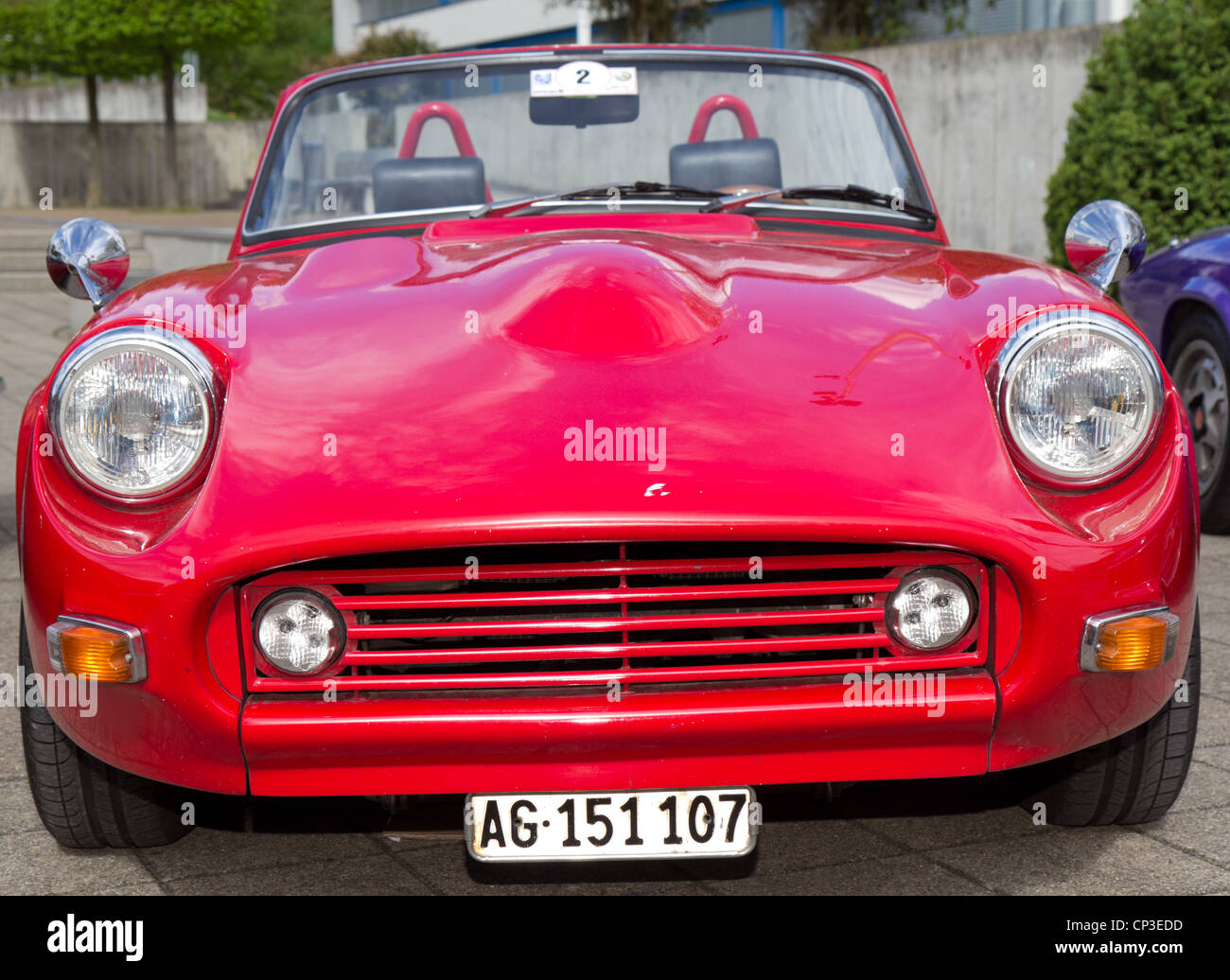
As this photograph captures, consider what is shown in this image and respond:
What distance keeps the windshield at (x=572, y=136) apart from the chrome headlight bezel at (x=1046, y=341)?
1253 millimetres

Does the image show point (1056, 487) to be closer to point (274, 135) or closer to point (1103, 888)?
point (1103, 888)

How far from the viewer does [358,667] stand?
88.4 inches

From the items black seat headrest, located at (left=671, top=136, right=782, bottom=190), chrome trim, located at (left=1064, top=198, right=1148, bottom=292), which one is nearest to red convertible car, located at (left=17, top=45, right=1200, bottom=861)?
chrome trim, located at (left=1064, top=198, right=1148, bottom=292)

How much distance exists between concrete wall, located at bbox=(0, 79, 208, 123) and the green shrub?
126 ft

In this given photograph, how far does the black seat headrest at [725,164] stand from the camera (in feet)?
12.8

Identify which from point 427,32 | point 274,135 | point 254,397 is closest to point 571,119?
point 274,135

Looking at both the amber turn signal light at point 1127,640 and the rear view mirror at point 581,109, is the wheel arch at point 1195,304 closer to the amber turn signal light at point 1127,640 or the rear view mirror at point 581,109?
the rear view mirror at point 581,109

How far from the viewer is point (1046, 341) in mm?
2398

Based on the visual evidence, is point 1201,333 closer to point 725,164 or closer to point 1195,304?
point 1195,304

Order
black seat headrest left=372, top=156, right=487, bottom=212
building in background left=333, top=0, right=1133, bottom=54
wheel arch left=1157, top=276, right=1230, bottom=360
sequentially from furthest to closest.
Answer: building in background left=333, top=0, right=1133, bottom=54
wheel arch left=1157, top=276, right=1230, bottom=360
black seat headrest left=372, top=156, right=487, bottom=212

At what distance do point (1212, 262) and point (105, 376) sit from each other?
4224 mm

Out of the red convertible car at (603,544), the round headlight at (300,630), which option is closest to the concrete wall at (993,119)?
the red convertible car at (603,544)

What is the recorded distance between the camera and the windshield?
148 inches

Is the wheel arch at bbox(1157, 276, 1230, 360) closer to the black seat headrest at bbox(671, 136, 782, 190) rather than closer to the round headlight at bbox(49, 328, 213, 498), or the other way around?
the black seat headrest at bbox(671, 136, 782, 190)
